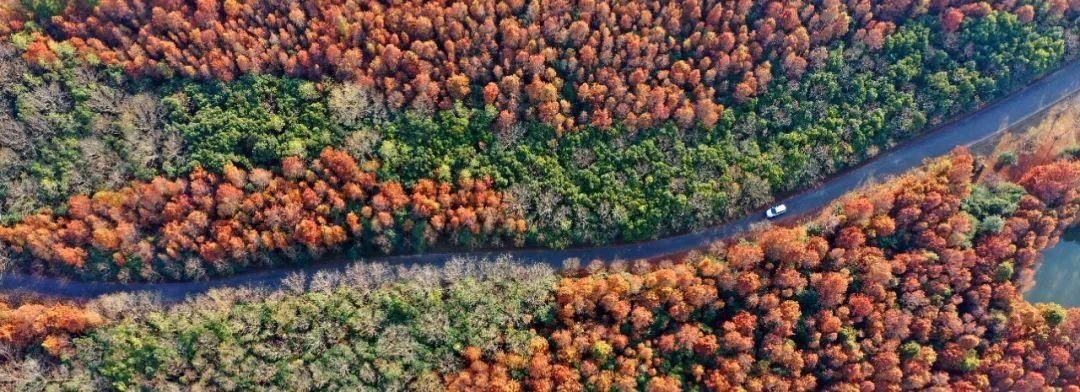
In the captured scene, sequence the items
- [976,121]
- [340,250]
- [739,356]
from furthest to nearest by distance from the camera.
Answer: [976,121] → [340,250] → [739,356]

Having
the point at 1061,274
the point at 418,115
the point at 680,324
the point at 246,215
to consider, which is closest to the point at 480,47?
the point at 418,115

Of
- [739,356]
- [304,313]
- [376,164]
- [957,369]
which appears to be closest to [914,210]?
[957,369]

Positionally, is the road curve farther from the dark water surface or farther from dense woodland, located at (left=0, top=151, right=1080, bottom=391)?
the dark water surface

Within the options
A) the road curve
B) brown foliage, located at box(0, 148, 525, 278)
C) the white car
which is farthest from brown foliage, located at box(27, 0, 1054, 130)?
the road curve

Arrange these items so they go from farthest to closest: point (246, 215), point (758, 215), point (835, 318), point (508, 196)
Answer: point (758, 215) < point (508, 196) < point (246, 215) < point (835, 318)

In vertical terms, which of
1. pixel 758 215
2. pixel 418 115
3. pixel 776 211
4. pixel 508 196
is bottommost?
pixel 508 196

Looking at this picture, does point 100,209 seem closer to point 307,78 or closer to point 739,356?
point 307,78

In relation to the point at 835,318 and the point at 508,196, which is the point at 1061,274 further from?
the point at 508,196

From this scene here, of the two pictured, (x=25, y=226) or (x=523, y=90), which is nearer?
(x=25, y=226)
